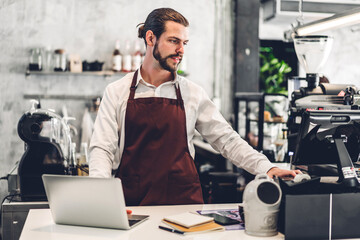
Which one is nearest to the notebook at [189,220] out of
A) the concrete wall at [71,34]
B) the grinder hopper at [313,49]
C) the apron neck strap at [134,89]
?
the apron neck strap at [134,89]

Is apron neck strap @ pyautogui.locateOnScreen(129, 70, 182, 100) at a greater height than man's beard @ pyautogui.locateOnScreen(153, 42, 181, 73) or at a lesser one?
lesser

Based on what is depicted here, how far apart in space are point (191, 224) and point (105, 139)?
29.0 inches

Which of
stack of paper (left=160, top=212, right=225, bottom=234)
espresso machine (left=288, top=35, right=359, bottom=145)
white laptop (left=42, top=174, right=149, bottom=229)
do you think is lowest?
stack of paper (left=160, top=212, right=225, bottom=234)

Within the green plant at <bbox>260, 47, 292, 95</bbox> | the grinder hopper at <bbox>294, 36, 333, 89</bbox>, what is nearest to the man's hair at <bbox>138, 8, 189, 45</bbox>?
the grinder hopper at <bbox>294, 36, 333, 89</bbox>

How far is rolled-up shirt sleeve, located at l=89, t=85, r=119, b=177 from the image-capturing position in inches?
83.3

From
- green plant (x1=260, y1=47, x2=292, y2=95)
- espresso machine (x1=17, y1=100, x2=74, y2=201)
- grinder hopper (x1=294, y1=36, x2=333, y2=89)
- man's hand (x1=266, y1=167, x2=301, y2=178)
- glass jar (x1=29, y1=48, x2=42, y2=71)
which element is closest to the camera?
man's hand (x1=266, y1=167, x2=301, y2=178)

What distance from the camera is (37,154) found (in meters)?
2.66

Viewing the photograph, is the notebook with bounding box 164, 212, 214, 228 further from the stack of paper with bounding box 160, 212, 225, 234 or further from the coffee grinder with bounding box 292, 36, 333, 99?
the coffee grinder with bounding box 292, 36, 333, 99

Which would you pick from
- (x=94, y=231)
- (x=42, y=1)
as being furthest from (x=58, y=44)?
(x=94, y=231)

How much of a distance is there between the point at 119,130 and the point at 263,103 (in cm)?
211

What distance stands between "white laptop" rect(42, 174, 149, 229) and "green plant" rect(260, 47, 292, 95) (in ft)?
19.2

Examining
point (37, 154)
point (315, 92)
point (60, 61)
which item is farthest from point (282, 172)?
point (60, 61)

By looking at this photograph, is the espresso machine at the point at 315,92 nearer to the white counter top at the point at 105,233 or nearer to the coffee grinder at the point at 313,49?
the coffee grinder at the point at 313,49

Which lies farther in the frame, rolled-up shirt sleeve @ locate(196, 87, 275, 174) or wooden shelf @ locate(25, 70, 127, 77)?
wooden shelf @ locate(25, 70, 127, 77)
